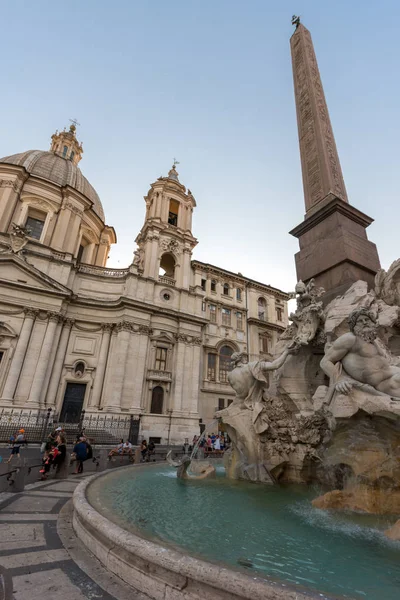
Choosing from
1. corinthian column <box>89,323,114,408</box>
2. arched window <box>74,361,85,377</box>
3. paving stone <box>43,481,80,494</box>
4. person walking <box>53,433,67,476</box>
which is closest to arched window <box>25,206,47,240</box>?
corinthian column <box>89,323,114,408</box>

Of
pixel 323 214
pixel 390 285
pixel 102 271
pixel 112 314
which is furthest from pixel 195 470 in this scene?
pixel 102 271

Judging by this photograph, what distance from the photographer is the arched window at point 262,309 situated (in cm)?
3527

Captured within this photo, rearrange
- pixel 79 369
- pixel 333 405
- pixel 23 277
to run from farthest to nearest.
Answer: pixel 79 369 → pixel 23 277 → pixel 333 405

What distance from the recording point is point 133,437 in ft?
63.0

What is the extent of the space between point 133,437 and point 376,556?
62.3 feet

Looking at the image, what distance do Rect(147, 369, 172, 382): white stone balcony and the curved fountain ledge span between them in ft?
73.6

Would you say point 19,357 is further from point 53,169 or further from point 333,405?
point 53,169

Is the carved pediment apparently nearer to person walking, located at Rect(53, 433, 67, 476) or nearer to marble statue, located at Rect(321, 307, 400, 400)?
person walking, located at Rect(53, 433, 67, 476)

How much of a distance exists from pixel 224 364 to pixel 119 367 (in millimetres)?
11275

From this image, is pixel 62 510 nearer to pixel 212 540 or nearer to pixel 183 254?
pixel 212 540

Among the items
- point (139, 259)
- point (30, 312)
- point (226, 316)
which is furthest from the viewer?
point (226, 316)

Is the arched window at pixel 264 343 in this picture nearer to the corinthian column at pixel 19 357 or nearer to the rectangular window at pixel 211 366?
the rectangular window at pixel 211 366

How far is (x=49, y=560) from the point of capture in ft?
8.81

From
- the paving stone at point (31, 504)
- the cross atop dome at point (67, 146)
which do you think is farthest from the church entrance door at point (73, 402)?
the cross atop dome at point (67, 146)
